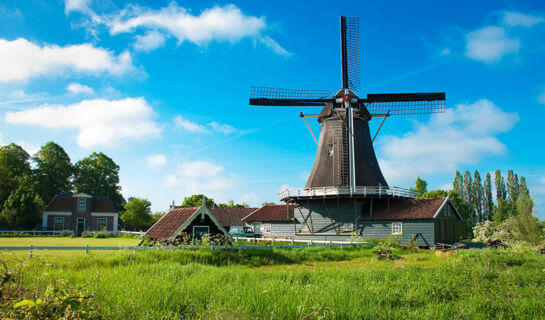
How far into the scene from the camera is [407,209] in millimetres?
25203

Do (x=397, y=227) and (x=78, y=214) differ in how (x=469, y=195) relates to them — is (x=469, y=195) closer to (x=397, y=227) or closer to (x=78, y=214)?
(x=397, y=227)

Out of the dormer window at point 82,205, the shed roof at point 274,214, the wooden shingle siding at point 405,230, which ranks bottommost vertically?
the wooden shingle siding at point 405,230

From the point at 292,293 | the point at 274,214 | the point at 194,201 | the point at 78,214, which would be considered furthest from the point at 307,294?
the point at 194,201

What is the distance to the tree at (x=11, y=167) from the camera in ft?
146

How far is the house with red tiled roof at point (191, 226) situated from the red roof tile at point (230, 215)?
2578 centimetres

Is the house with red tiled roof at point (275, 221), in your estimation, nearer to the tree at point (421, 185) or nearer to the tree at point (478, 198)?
the tree at point (421, 185)

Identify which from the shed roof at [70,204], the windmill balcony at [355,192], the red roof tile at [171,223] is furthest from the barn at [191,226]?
the shed roof at [70,204]

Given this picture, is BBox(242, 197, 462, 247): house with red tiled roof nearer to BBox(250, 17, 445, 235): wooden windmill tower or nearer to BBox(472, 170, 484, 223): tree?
BBox(250, 17, 445, 235): wooden windmill tower

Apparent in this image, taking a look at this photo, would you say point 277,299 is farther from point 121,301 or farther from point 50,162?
point 50,162

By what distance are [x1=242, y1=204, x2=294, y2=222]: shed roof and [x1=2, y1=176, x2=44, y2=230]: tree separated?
25.5 meters

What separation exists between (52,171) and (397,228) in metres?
47.0

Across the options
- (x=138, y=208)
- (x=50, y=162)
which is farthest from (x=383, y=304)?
(x=50, y=162)

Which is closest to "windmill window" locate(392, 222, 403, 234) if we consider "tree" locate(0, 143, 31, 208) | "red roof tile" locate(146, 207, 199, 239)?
"red roof tile" locate(146, 207, 199, 239)

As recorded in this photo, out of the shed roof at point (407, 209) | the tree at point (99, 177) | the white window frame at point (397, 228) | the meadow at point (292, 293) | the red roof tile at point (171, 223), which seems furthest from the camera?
the tree at point (99, 177)
